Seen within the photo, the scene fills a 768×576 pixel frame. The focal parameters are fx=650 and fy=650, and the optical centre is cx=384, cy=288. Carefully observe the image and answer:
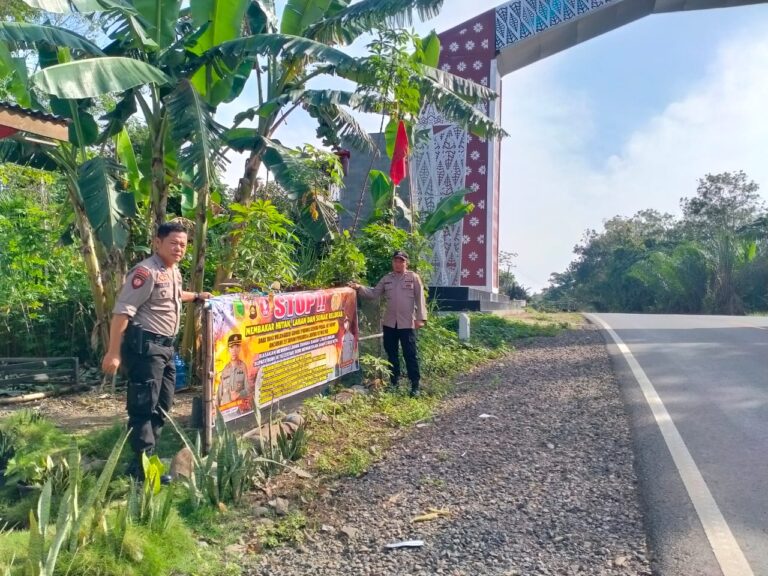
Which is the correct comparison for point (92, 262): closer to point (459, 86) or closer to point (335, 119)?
point (335, 119)

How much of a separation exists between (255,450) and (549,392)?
3855 mm

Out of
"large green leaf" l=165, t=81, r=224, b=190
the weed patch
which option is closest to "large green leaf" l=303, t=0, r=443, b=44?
"large green leaf" l=165, t=81, r=224, b=190

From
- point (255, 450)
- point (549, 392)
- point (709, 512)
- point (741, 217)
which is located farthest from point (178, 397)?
point (741, 217)

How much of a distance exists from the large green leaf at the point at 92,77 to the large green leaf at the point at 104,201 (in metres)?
1.25

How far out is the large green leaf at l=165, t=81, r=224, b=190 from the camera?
6512 millimetres

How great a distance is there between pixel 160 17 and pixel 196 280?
3.05 metres

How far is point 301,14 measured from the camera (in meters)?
8.62

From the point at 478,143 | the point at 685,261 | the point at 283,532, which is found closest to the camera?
the point at 283,532

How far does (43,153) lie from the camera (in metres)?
8.13

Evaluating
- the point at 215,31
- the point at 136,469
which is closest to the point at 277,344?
the point at 136,469

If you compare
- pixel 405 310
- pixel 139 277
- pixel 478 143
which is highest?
pixel 478 143

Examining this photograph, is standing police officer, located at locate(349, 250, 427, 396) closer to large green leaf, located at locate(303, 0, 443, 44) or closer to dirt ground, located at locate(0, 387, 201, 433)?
dirt ground, located at locate(0, 387, 201, 433)

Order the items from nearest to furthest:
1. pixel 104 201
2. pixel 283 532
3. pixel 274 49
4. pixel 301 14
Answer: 1. pixel 283 532
2. pixel 104 201
3. pixel 274 49
4. pixel 301 14

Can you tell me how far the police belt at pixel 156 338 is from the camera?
4531 mm
